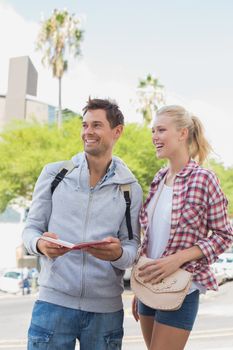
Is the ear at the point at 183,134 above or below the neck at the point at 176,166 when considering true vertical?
above

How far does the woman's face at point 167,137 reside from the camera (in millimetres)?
3303

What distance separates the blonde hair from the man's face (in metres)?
0.32

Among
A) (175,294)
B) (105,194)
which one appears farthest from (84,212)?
(175,294)

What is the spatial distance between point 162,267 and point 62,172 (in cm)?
71

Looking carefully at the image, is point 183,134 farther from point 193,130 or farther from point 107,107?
point 107,107

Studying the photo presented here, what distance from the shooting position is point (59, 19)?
34.3 meters

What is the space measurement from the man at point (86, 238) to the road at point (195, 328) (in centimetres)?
663

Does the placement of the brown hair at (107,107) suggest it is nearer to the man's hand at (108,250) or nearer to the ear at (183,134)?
the ear at (183,134)

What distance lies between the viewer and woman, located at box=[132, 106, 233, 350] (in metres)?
3.12

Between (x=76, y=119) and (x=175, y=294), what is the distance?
28.7m

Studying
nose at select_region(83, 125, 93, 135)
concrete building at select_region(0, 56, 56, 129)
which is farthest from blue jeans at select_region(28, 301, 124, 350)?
concrete building at select_region(0, 56, 56, 129)

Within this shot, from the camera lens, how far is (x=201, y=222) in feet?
10.4

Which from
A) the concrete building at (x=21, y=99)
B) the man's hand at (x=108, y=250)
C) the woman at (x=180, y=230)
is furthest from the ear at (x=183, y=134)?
the concrete building at (x=21, y=99)

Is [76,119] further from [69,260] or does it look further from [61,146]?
[69,260]
